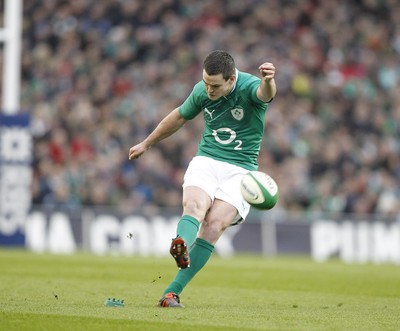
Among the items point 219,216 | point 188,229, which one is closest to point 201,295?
point 219,216

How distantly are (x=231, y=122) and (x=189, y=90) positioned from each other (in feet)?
48.8

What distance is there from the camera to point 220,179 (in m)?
9.55

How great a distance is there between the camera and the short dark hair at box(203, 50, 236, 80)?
9.18 metres

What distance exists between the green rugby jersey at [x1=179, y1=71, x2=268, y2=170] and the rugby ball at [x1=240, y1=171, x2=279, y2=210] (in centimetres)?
51

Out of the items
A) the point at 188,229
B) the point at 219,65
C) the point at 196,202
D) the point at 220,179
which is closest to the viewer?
the point at 188,229

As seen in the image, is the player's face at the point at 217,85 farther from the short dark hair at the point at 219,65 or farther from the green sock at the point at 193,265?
the green sock at the point at 193,265

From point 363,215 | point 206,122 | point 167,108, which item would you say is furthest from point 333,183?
point 206,122

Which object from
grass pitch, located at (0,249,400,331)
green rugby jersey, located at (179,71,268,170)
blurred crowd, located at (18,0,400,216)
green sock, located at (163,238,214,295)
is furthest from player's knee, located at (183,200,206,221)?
blurred crowd, located at (18,0,400,216)

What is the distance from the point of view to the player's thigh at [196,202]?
30.2 ft

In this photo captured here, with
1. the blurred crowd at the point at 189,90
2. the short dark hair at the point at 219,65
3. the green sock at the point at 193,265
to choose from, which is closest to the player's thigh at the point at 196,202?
the green sock at the point at 193,265

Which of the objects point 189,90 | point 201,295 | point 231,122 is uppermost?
point 189,90

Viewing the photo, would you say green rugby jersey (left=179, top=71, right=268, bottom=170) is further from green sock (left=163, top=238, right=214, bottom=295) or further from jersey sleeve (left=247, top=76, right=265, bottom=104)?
green sock (left=163, top=238, right=214, bottom=295)

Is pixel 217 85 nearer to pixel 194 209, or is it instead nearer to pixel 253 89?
pixel 253 89

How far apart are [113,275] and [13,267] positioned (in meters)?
1.61
